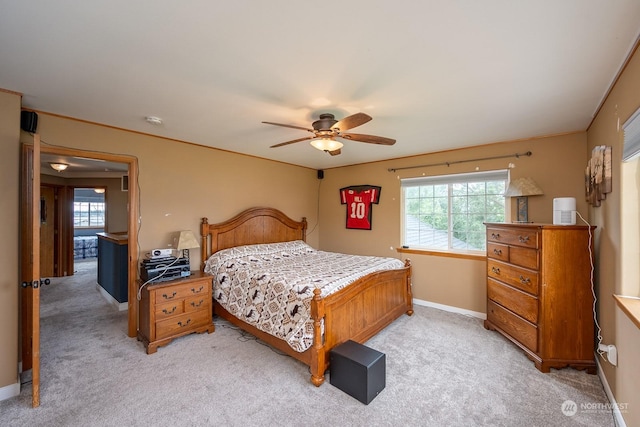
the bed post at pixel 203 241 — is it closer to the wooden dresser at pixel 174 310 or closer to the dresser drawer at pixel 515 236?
the wooden dresser at pixel 174 310

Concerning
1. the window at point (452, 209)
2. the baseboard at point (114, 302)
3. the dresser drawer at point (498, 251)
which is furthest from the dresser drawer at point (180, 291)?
the dresser drawer at point (498, 251)

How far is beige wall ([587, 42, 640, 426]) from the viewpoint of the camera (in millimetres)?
1627

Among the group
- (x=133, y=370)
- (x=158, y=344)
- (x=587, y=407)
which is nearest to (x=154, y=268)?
(x=158, y=344)

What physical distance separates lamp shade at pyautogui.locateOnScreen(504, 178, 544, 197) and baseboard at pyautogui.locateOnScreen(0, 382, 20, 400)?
5229 mm

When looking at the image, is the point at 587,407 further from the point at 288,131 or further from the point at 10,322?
the point at 10,322

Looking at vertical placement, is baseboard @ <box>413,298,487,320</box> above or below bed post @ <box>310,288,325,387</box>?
below

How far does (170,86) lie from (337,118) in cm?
148

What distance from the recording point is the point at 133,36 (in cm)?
151

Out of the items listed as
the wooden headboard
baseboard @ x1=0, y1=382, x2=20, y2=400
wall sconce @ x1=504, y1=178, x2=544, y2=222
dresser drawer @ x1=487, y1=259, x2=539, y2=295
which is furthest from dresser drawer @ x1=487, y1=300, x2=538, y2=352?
baseboard @ x1=0, y1=382, x2=20, y2=400

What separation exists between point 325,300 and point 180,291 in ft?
5.85

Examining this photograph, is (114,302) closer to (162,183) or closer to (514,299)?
(162,183)

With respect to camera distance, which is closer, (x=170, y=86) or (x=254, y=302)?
(x=170, y=86)

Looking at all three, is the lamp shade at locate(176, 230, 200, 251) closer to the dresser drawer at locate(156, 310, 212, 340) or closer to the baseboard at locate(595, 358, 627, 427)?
the dresser drawer at locate(156, 310, 212, 340)

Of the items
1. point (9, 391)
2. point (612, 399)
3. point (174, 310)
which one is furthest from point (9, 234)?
point (612, 399)
